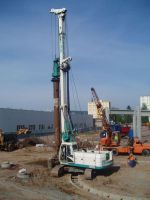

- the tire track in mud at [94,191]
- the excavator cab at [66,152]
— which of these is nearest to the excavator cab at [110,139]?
the excavator cab at [66,152]

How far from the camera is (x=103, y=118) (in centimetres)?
3938

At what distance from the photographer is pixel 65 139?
22516 mm

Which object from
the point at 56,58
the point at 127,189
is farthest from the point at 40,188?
the point at 56,58

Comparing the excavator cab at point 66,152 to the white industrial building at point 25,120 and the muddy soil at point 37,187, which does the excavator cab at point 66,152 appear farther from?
the white industrial building at point 25,120

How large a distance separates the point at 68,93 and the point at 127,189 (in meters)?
7.71

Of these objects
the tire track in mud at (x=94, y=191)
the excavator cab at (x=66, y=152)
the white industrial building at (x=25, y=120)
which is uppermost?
the white industrial building at (x=25, y=120)

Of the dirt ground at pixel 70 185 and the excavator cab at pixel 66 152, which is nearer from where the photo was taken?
the dirt ground at pixel 70 185

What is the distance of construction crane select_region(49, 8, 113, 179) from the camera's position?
69.9 ft

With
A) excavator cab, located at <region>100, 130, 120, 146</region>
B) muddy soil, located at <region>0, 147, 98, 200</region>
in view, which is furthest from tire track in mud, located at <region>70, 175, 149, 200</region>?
excavator cab, located at <region>100, 130, 120, 146</region>

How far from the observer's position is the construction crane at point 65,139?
21.3 m

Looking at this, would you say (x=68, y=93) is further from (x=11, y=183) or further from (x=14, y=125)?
(x=14, y=125)

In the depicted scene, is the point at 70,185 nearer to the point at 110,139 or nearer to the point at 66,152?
the point at 66,152

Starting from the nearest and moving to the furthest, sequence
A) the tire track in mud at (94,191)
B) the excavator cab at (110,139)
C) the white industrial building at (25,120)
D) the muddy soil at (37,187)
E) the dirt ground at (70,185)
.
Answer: the tire track in mud at (94,191) < the muddy soil at (37,187) < the dirt ground at (70,185) < the excavator cab at (110,139) < the white industrial building at (25,120)

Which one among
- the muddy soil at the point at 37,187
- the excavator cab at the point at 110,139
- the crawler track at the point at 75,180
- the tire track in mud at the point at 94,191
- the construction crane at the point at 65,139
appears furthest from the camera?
the excavator cab at the point at 110,139
